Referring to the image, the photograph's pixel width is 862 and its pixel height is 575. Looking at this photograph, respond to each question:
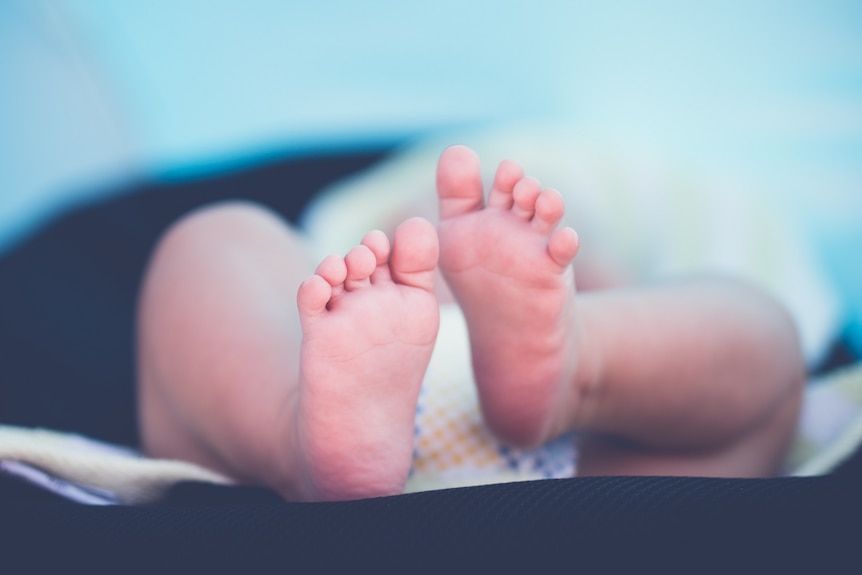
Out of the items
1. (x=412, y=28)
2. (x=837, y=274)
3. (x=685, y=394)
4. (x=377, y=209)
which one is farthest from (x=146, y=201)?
(x=837, y=274)


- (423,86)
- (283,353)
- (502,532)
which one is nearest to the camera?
(502,532)

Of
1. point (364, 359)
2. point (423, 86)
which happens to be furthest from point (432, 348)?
point (423, 86)

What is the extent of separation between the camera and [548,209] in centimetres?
62

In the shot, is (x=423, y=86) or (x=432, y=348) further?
(x=423, y=86)

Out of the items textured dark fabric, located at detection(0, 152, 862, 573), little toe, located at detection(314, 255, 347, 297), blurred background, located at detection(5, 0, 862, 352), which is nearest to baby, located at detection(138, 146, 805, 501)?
little toe, located at detection(314, 255, 347, 297)

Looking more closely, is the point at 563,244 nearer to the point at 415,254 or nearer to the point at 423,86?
the point at 415,254

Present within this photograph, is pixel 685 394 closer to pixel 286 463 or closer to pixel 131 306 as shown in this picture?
pixel 286 463

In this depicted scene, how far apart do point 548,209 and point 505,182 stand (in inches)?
1.9

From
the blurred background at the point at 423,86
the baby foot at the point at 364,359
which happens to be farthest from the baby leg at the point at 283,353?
the blurred background at the point at 423,86

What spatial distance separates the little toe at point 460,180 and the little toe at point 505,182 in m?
0.02

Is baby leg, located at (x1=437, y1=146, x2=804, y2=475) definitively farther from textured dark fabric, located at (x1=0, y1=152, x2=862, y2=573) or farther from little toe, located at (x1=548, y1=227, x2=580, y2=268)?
textured dark fabric, located at (x1=0, y1=152, x2=862, y2=573)

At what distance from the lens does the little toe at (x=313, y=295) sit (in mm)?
550

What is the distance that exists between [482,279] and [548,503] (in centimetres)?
21

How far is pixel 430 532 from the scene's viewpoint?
0.48 m
